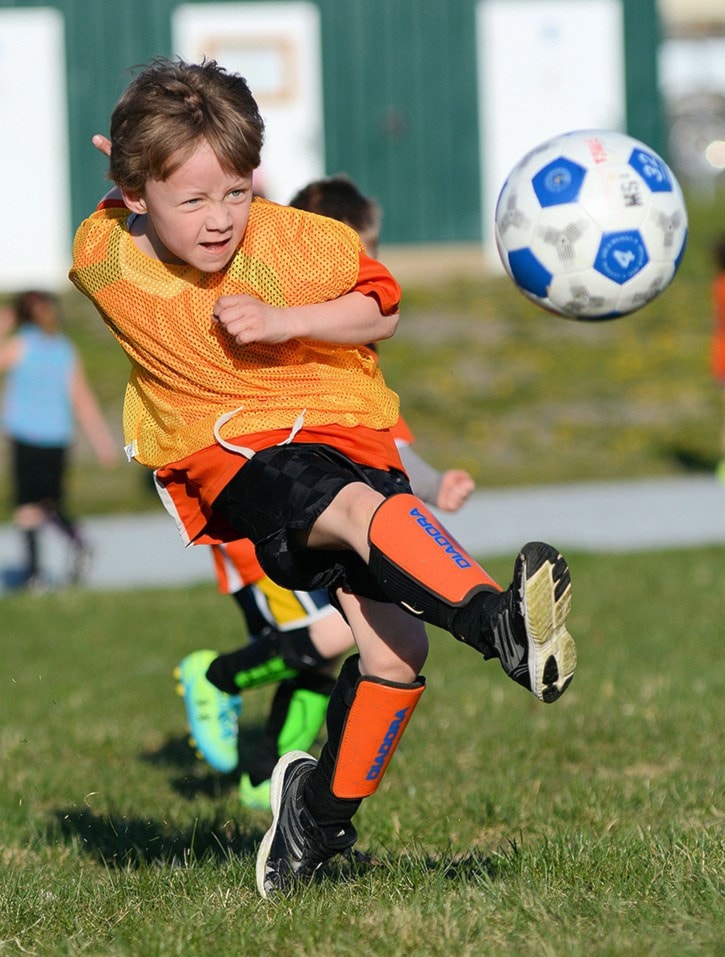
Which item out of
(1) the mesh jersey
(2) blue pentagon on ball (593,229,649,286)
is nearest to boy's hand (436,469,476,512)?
(2) blue pentagon on ball (593,229,649,286)

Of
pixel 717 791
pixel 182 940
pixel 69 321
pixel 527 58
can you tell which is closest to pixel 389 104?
pixel 527 58

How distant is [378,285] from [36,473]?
22.7 ft

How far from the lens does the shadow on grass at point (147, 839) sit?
4.09 meters

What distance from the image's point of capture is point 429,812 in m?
4.64

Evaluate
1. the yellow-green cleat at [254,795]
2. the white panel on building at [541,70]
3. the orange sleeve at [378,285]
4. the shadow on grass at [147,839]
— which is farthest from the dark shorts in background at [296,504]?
the white panel on building at [541,70]

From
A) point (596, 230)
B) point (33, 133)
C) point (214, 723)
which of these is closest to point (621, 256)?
point (596, 230)

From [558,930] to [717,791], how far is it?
1740 millimetres

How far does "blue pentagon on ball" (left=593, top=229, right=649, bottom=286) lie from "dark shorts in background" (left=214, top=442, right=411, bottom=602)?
104 cm

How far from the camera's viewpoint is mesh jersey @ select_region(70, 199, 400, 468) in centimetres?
362

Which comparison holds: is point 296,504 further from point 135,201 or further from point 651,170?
point 651,170

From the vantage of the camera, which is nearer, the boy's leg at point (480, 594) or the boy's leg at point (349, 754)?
the boy's leg at point (480, 594)

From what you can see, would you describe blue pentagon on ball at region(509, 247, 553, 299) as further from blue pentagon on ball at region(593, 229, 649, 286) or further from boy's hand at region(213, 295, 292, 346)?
boy's hand at region(213, 295, 292, 346)

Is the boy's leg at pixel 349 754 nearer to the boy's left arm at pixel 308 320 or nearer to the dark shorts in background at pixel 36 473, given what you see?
the boy's left arm at pixel 308 320

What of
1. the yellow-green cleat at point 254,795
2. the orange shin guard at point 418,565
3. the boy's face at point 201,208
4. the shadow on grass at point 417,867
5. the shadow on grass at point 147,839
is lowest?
the yellow-green cleat at point 254,795
